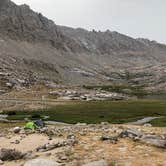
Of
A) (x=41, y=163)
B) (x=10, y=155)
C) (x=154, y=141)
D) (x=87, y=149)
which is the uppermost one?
(x=154, y=141)

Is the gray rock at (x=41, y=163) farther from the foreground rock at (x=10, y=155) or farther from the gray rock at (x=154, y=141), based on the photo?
the gray rock at (x=154, y=141)

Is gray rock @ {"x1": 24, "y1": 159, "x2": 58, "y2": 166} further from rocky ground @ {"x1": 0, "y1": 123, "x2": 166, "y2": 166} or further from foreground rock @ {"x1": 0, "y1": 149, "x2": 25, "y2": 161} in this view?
foreground rock @ {"x1": 0, "y1": 149, "x2": 25, "y2": 161}

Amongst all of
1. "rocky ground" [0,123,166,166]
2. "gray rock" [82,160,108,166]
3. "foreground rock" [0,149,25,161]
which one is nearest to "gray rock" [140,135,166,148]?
"rocky ground" [0,123,166,166]

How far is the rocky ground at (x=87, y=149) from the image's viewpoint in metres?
28.3

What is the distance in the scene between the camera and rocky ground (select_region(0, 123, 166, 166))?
28281 mm

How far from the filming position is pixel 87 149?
30609mm

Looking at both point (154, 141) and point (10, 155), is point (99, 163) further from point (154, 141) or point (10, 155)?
point (10, 155)

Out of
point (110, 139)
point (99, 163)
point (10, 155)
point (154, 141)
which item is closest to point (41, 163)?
point (99, 163)

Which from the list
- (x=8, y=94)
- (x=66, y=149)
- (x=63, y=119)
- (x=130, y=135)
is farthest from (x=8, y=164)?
(x=8, y=94)

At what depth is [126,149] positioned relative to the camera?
3011 centimetres

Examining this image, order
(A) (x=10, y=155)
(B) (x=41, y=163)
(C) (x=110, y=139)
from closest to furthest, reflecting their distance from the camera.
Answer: (B) (x=41, y=163), (A) (x=10, y=155), (C) (x=110, y=139)

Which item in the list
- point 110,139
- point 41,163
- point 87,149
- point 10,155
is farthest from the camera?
point 110,139

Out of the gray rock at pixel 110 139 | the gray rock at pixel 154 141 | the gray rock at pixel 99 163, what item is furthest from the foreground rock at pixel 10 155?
the gray rock at pixel 154 141

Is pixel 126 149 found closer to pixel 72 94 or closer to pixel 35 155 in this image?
pixel 35 155
